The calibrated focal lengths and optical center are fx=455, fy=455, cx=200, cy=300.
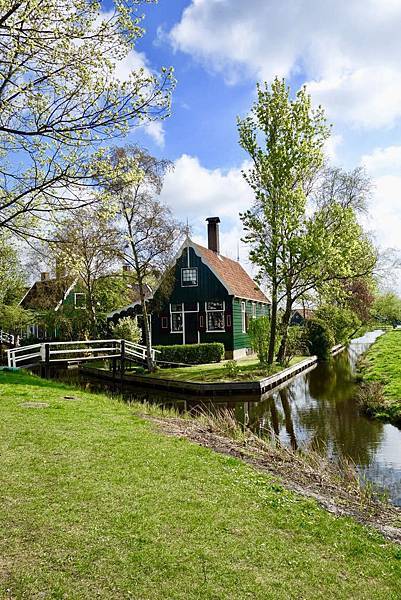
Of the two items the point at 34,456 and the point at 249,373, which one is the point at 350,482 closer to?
the point at 34,456

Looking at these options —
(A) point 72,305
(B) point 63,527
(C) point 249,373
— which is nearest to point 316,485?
(B) point 63,527

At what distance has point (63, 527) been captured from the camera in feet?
14.3

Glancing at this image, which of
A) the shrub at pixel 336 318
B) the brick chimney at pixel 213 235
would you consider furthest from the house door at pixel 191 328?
the shrub at pixel 336 318

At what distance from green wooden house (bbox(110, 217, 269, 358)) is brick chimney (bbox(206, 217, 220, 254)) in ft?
9.31

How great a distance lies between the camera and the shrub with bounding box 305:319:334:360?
98.5 ft

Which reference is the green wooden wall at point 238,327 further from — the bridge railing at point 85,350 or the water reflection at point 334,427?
the bridge railing at point 85,350

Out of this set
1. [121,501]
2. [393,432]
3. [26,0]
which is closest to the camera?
[26,0]

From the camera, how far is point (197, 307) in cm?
2634

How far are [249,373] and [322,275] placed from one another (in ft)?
20.7

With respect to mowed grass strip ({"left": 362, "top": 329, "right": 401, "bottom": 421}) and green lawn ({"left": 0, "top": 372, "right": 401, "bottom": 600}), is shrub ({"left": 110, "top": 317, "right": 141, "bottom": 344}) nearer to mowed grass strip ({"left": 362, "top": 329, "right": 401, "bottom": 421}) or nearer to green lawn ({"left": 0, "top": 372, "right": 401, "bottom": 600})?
mowed grass strip ({"left": 362, "top": 329, "right": 401, "bottom": 421})

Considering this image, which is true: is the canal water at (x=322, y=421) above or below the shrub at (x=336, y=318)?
below

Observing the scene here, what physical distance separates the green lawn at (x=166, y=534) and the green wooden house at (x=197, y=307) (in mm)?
18674

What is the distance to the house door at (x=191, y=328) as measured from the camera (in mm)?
26358

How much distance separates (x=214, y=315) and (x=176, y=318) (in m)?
2.34
